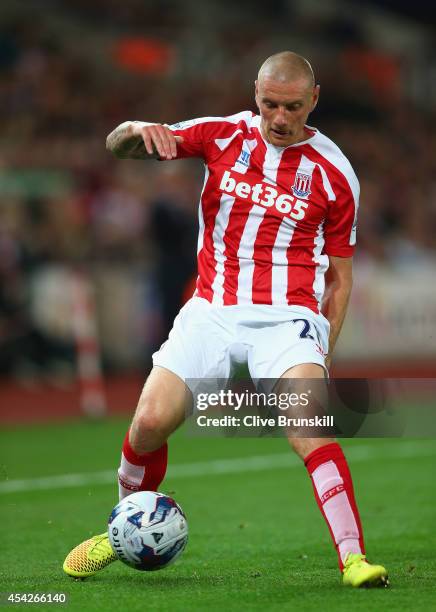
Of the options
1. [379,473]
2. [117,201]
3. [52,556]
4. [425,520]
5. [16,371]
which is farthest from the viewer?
[117,201]

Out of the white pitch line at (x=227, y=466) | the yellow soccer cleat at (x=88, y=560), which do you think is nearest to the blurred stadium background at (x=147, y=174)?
the white pitch line at (x=227, y=466)

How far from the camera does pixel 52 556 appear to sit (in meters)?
6.19

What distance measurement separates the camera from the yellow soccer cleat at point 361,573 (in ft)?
16.1

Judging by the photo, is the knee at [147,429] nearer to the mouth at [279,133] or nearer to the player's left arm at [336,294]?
the player's left arm at [336,294]

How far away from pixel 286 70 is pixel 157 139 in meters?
0.65

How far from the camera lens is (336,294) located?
18.5ft

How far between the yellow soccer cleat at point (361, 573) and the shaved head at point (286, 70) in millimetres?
2053

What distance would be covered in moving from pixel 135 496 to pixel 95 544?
1.43 feet

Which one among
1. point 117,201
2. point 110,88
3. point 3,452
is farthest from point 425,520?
point 110,88

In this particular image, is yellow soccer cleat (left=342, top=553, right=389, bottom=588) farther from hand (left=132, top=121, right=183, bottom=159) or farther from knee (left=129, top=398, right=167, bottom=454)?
hand (left=132, top=121, right=183, bottom=159)

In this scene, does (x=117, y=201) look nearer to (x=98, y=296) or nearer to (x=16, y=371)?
(x=98, y=296)

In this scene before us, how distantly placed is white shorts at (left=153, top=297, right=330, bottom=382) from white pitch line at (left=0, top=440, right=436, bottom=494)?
144 inches

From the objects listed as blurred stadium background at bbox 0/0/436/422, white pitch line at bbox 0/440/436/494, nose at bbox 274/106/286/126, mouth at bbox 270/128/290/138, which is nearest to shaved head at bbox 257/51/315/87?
nose at bbox 274/106/286/126

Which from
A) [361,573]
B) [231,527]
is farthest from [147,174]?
[361,573]
